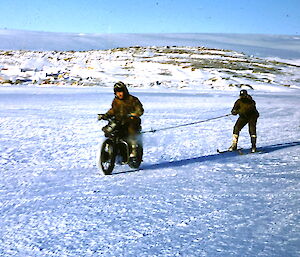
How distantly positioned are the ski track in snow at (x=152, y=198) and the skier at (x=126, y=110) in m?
0.76

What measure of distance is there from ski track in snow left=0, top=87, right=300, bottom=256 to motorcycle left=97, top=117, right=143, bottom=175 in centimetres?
18

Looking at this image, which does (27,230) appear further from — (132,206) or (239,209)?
(239,209)

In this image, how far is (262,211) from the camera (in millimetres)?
4691

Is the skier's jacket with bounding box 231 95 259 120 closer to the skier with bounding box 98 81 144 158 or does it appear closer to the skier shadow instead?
the skier shadow

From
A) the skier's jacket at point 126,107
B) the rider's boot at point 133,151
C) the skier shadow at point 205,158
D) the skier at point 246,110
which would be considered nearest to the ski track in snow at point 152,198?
the skier shadow at point 205,158

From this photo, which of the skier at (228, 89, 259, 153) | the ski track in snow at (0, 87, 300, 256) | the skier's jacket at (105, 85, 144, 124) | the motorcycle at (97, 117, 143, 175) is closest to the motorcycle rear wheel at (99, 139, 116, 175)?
the motorcycle at (97, 117, 143, 175)

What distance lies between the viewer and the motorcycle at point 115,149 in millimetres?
6113

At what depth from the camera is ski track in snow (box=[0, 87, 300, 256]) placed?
3760 mm

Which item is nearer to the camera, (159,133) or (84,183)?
(84,183)

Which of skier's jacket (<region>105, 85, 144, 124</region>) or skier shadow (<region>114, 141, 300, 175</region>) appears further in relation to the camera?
skier shadow (<region>114, 141, 300, 175</region>)

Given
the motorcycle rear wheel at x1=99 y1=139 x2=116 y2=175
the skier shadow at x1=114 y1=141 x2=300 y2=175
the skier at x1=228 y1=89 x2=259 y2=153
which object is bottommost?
the skier shadow at x1=114 y1=141 x2=300 y2=175

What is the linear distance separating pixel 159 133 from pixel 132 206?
6163 mm

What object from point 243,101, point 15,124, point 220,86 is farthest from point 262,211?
point 220,86

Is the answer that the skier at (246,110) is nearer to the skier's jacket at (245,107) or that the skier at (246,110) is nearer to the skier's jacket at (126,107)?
the skier's jacket at (245,107)
